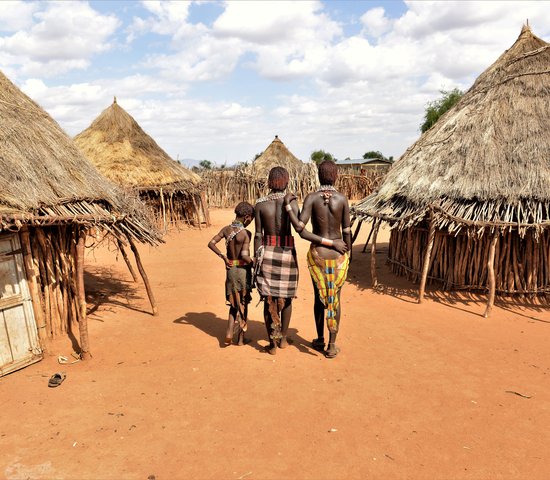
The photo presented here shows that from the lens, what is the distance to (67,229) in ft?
17.5

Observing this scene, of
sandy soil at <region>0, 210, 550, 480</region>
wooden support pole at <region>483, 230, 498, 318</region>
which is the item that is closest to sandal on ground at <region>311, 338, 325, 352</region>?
sandy soil at <region>0, 210, 550, 480</region>

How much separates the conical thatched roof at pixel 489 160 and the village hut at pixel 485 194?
0.01 m

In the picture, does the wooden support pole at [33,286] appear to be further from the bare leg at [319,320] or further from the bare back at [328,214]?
the bare leg at [319,320]

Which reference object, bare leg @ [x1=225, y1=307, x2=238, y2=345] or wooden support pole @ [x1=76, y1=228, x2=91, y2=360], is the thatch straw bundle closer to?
bare leg @ [x1=225, y1=307, x2=238, y2=345]

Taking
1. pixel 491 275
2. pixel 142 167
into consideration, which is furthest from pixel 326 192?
pixel 142 167

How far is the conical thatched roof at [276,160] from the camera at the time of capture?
78.0ft

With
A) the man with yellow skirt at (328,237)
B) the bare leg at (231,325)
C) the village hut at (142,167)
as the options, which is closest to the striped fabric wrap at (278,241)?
the man with yellow skirt at (328,237)

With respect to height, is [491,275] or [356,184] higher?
[356,184]

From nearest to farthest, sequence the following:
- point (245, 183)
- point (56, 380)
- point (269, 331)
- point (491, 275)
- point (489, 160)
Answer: point (56, 380)
point (269, 331)
point (491, 275)
point (489, 160)
point (245, 183)

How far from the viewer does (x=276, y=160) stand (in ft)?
82.5

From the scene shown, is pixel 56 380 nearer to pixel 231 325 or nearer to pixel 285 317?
pixel 231 325

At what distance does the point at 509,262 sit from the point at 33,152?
7093 mm

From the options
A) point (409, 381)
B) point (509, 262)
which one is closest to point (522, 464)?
point (409, 381)

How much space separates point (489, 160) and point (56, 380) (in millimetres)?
6972
